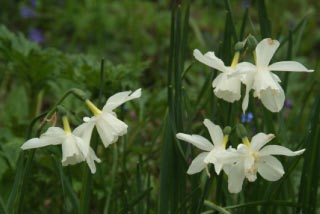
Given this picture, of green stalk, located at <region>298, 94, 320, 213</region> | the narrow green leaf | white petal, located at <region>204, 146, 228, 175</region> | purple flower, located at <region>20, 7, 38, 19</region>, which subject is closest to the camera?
white petal, located at <region>204, 146, 228, 175</region>

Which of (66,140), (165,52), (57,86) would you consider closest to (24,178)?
(66,140)

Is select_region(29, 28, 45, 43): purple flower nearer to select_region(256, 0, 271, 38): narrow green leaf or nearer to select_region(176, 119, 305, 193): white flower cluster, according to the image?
select_region(256, 0, 271, 38): narrow green leaf

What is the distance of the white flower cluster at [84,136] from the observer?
143 cm

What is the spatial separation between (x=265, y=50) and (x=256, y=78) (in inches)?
2.8

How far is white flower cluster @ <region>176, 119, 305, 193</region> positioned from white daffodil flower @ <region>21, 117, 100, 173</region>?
0.21 meters

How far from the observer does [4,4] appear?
187 inches

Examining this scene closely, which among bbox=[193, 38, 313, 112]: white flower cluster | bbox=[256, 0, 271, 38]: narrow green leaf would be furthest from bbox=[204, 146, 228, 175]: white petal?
bbox=[256, 0, 271, 38]: narrow green leaf

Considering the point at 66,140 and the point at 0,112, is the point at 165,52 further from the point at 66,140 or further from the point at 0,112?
the point at 66,140

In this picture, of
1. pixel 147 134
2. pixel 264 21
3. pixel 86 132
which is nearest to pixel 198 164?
pixel 86 132

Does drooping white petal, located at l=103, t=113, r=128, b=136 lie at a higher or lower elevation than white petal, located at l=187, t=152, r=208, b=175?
higher

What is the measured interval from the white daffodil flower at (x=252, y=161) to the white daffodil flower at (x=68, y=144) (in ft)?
0.93

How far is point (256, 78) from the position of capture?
56.4 inches

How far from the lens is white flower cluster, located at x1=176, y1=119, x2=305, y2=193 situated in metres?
1.41

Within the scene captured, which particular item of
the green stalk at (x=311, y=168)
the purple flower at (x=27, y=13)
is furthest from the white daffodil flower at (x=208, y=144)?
the purple flower at (x=27, y=13)
